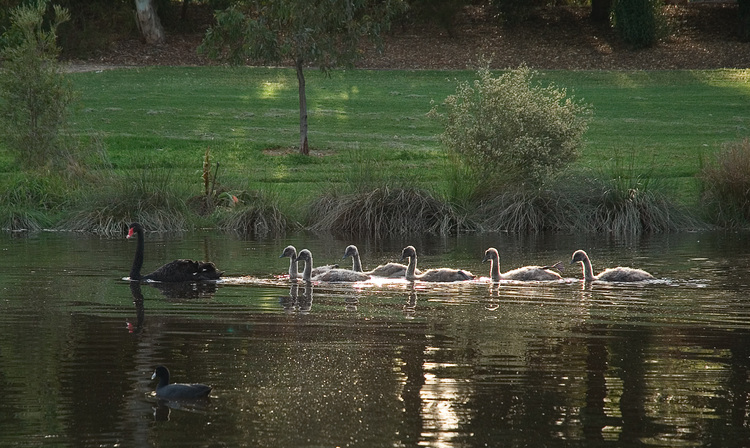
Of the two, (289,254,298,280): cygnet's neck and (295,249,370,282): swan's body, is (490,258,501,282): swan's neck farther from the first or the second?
(289,254,298,280): cygnet's neck

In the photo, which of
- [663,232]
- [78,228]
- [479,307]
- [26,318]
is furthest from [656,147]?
[26,318]

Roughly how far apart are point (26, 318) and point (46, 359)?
3001 mm

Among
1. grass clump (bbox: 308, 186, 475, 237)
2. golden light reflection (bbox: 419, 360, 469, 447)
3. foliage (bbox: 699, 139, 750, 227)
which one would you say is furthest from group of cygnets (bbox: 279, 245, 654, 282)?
foliage (bbox: 699, 139, 750, 227)

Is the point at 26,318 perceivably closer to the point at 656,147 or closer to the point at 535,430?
the point at 535,430

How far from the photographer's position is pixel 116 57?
60.3m

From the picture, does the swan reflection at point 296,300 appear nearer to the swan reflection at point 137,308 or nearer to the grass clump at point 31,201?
the swan reflection at point 137,308

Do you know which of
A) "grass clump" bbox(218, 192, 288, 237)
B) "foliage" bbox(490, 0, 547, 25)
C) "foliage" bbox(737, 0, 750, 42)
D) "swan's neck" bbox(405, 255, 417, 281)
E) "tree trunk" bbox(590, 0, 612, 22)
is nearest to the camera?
"swan's neck" bbox(405, 255, 417, 281)

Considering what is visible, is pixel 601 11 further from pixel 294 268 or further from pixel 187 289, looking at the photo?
pixel 187 289

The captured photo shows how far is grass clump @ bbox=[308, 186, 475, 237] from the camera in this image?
28.8 m

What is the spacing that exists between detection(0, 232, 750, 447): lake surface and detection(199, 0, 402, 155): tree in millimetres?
14760

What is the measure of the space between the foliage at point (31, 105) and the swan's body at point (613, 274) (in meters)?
15.9

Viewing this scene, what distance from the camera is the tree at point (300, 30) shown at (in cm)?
3572

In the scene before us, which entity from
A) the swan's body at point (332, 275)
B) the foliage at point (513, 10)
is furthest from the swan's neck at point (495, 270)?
the foliage at point (513, 10)

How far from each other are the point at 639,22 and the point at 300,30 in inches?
1086
